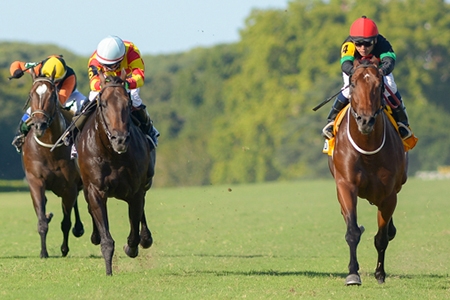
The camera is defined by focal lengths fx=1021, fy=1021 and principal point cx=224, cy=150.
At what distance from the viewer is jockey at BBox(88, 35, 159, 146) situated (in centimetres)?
1232

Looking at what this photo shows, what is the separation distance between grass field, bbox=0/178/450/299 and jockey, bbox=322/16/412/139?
75.1 inches

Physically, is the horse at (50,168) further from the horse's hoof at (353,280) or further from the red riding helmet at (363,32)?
the horse's hoof at (353,280)

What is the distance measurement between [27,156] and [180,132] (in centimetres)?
9736

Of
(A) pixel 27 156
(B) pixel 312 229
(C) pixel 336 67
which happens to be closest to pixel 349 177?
(A) pixel 27 156

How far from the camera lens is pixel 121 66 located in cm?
1275

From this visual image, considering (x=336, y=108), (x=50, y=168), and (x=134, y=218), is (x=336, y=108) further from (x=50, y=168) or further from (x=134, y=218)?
(x=50, y=168)

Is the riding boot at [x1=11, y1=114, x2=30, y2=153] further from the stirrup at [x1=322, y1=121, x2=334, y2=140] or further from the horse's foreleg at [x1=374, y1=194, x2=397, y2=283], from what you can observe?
the horse's foreleg at [x1=374, y1=194, x2=397, y2=283]

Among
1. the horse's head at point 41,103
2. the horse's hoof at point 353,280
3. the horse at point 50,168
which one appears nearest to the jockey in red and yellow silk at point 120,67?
the horse's head at point 41,103

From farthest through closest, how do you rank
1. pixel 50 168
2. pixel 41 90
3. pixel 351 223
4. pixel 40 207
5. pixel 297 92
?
pixel 297 92 → pixel 50 168 → pixel 40 207 → pixel 41 90 → pixel 351 223

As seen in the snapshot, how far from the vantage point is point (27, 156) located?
49.2 ft

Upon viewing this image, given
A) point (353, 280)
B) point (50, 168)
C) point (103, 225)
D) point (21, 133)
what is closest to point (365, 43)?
point (353, 280)

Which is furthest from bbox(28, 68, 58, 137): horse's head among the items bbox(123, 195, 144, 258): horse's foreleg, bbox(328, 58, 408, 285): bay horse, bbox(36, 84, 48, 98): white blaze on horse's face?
bbox(328, 58, 408, 285): bay horse

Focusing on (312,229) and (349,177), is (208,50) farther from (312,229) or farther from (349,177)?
(349,177)

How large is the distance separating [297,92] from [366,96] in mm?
72493
